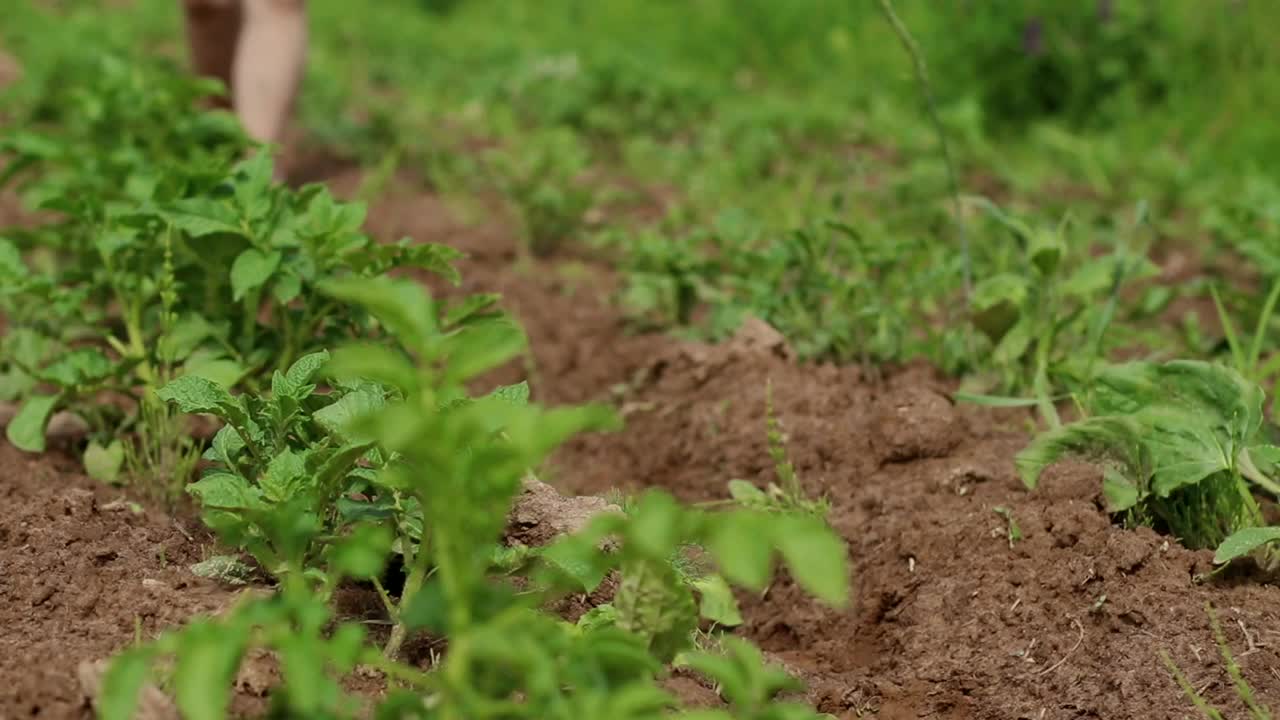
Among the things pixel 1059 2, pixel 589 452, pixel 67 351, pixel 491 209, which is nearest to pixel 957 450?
pixel 589 452

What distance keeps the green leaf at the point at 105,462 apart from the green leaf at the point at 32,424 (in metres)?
0.09

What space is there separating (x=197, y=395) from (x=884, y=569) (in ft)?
4.04

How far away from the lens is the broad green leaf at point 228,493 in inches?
76.0

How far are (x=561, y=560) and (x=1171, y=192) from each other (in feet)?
11.1

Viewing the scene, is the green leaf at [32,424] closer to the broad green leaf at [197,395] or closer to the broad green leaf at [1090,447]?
the broad green leaf at [197,395]

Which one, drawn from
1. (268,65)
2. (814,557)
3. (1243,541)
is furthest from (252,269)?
(268,65)

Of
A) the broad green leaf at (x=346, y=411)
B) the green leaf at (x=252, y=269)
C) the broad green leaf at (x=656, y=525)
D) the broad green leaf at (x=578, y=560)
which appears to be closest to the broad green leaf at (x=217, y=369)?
the green leaf at (x=252, y=269)

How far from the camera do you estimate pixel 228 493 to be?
77.4 inches

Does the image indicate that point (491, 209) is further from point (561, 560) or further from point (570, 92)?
point (561, 560)

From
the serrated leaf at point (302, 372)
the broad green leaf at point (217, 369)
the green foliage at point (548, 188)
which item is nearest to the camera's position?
the serrated leaf at point (302, 372)

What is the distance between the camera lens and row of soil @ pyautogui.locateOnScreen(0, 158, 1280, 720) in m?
2.11

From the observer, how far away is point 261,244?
260cm

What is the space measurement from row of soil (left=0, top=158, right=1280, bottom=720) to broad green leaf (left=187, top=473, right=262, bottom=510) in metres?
0.20

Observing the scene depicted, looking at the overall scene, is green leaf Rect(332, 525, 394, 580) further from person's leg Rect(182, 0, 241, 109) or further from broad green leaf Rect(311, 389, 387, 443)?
person's leg Rect(182, 0, 241, 109)
